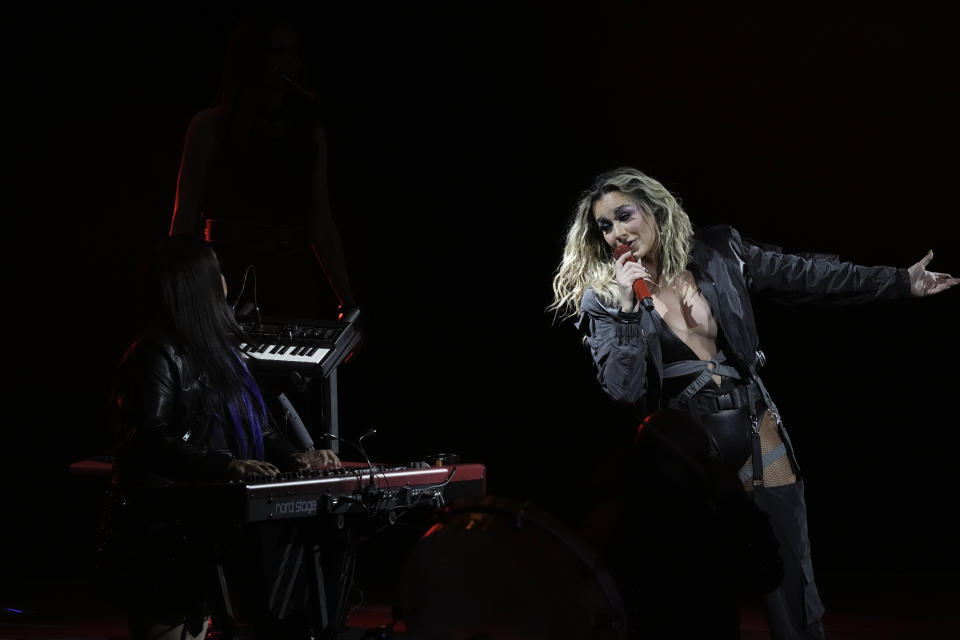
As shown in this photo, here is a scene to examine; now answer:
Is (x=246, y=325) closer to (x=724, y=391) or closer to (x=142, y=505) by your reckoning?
(x=142, y=505)

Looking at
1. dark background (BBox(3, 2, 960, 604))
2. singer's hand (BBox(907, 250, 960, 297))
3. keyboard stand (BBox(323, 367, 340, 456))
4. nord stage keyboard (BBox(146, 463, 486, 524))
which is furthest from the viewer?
dark background (BBox(3, 2, 960, 604))

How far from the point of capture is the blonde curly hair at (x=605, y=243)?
3285mm

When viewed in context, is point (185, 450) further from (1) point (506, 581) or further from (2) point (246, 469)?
(1) point (506, 581)

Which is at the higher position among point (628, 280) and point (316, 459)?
point (628, 280)

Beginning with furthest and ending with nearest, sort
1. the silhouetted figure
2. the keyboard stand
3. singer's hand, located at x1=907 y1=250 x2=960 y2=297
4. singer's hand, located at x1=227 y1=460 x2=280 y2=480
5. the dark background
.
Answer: the dark background < the silhouetted figure < the keyboard stand < singer's hand, located at x1=907 y1=250 x2=960 y2=297 < singer's hand, located at x1=227 y1=460 x2=280 y2=480

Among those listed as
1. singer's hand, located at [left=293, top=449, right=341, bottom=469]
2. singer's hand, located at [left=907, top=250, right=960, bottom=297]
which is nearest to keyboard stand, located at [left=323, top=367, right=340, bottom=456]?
singer's hand, located at [left=293, top=449, right=341, bottom=469]

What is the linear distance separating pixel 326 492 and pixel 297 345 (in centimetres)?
84

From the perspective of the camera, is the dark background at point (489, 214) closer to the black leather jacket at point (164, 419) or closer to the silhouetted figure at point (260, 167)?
the silhouetted figure at point (260, 167)

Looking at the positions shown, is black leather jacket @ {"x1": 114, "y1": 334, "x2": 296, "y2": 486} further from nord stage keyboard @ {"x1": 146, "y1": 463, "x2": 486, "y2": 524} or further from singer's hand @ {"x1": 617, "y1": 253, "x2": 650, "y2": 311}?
singer's hand @ {"x1": 617, "y1": 253, "x2": 650, "y2": 311}

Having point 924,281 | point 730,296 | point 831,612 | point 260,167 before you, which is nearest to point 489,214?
point 260,167

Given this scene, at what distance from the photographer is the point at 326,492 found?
8.69 ft

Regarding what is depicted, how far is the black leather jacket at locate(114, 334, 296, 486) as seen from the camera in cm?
268

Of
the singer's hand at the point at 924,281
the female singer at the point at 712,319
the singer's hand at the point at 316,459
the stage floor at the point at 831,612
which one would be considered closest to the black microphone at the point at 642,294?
the female singer at the point at 712,319

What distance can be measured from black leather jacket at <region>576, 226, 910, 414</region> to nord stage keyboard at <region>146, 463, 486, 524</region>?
0.59 meters
